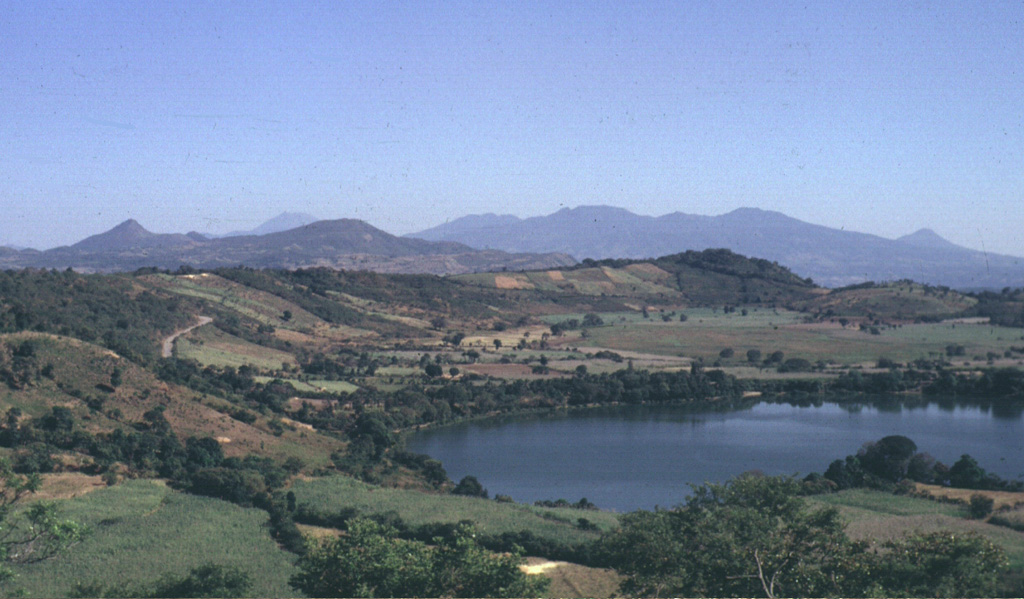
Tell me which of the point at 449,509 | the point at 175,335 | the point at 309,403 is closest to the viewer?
the point at 449,509

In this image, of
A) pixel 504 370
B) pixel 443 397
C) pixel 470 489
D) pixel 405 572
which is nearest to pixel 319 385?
→ pixel 443 397

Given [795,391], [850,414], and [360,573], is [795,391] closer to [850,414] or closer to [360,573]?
[850,414]

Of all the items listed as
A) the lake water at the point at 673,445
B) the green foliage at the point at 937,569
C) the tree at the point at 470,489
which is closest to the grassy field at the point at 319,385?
the lake water at the point at 673,445

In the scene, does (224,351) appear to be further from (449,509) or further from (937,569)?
(937,569)

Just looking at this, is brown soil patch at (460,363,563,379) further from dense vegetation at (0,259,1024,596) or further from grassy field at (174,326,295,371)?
grassy field at (174,326,295,371)

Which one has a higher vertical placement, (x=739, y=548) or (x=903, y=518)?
(x=739, y=548)

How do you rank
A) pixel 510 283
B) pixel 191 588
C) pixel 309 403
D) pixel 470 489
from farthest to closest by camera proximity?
pixel 510 283, pixel 309 403, pixel 470 489, pixel 191 588

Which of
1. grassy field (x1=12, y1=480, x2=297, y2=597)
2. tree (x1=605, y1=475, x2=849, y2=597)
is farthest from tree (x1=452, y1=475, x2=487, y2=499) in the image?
tree (x1=605, y1=475, x2=849, y2=597)

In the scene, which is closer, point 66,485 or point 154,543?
point 154,543
